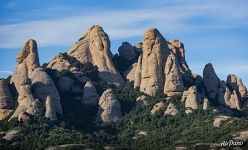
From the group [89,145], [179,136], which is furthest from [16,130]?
[179,136]

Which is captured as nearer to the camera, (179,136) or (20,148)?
(20,148)

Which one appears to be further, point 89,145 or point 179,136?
point 179,136

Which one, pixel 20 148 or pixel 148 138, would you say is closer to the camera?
pixel 20 148

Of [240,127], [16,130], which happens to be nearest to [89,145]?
[16,130]

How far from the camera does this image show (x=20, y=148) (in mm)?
186125

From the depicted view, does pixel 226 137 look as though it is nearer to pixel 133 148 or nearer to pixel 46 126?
pixel 133 148

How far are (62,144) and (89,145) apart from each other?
17.9ft

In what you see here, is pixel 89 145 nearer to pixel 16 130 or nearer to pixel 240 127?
pixel 16 130

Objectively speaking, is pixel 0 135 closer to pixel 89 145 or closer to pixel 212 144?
pixel 89 145

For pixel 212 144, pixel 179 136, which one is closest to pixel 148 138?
pixel 179 136

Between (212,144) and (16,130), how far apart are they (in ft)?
133

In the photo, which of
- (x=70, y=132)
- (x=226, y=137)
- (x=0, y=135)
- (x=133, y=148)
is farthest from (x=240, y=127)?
(x=0, y=135)

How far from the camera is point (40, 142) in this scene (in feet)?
623

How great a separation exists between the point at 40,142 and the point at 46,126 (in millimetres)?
8710
